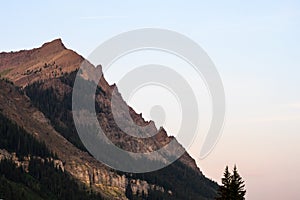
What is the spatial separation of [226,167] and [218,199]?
3.78 m

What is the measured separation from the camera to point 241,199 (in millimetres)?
61625

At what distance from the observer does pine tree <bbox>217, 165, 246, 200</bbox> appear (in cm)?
6181

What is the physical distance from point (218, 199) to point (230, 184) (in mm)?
2151

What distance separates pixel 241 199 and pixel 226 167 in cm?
379

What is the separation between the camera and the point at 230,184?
6238 centimetres

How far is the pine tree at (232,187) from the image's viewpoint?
61.8 meters

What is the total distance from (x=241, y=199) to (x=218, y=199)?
2600 mm

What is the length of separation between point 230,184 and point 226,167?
6.66ft

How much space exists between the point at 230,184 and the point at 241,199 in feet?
6.59

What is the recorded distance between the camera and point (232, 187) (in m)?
62.1

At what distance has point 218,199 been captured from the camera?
62.7m
